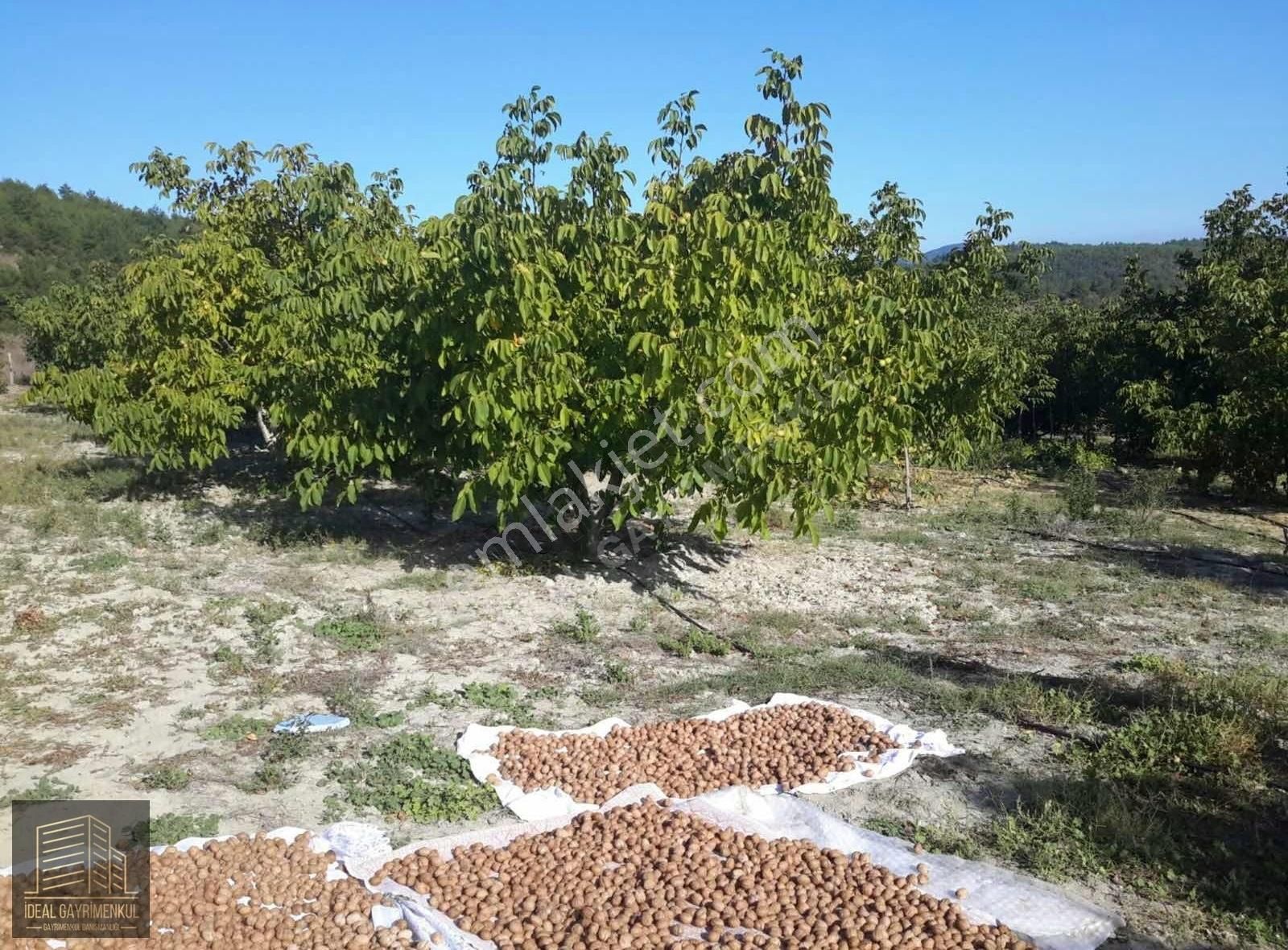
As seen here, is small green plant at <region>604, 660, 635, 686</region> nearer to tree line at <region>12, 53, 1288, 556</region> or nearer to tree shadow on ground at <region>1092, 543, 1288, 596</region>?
tree line at <region>12, 53, 1288, 556</region>

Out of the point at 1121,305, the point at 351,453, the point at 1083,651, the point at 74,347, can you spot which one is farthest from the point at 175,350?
the point at 1121,305

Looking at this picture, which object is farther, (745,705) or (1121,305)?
(1121,305)

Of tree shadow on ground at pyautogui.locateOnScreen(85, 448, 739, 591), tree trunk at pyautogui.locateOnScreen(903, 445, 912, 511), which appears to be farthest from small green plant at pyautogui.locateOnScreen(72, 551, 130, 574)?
tree trunk at pyautogui.locateOnScreen(903, 445, 912, 511)

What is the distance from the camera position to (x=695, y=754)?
4.67 meters

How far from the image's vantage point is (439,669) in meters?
5.91

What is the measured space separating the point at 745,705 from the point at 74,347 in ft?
63.5

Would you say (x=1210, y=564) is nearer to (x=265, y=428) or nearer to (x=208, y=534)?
(x=208, y=534)

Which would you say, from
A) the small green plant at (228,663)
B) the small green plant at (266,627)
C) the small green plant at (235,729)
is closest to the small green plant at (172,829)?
the small green plant at (235,729)

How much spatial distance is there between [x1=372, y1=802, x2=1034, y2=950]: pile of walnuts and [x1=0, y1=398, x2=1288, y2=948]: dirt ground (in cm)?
47

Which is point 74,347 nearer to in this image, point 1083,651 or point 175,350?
point 175,350

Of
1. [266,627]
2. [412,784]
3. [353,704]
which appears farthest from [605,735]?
[266,627]

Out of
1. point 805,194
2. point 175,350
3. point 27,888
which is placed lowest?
point 27,888

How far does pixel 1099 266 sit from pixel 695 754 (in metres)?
62.3

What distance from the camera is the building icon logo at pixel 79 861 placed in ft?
11.4
